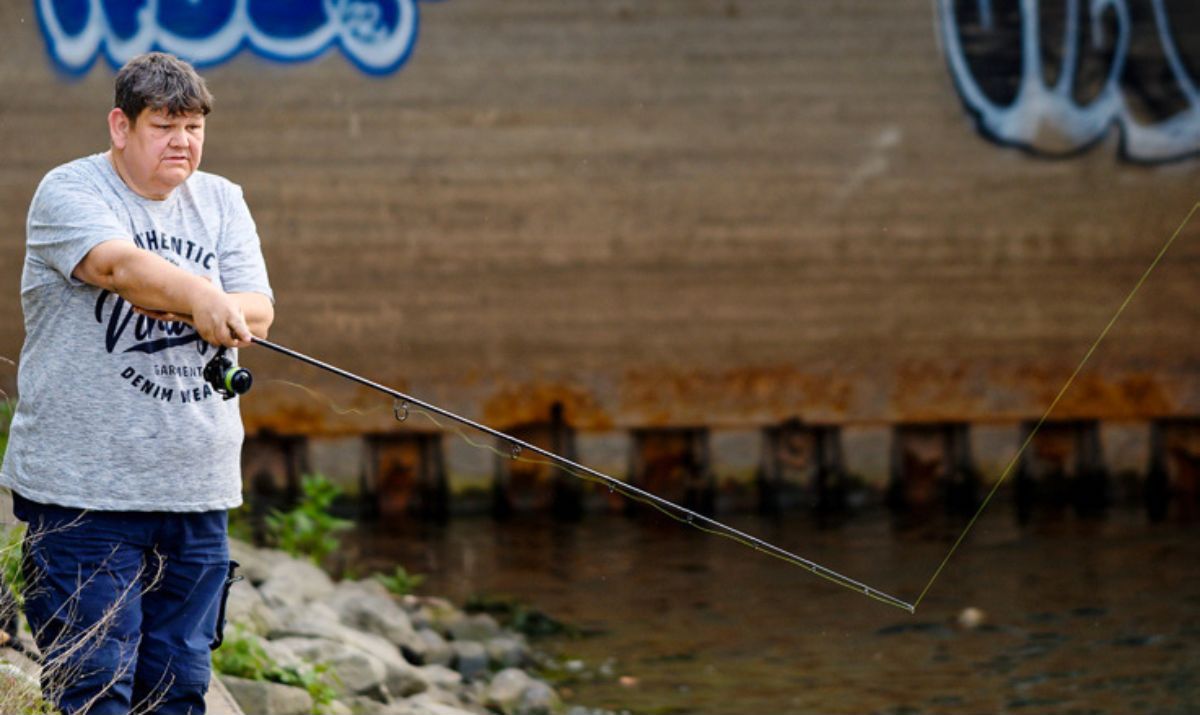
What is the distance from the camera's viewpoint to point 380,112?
9.16 meters

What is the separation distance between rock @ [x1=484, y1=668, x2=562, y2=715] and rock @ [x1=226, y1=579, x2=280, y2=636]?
0.84 meters

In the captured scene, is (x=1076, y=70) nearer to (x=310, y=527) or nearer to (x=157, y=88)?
(x=310, y=527)

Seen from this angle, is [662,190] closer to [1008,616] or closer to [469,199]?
[469,199]

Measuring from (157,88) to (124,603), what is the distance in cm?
95

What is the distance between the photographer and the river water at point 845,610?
254 inches

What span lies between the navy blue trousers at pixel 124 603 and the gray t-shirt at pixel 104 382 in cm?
6

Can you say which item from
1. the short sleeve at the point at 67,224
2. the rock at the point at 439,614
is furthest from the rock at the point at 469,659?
the short sleeve at the point at 67,224

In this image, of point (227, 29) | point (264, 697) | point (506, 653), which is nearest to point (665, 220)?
point (227, 29)

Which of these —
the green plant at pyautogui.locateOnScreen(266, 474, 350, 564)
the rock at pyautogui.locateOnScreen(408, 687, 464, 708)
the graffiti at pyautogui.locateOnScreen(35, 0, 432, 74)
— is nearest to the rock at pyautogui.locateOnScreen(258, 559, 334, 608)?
the green plant at pyautogui.locateOnScreen(266, 474, 350, 564)

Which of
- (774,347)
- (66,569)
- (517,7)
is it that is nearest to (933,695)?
(774,347)

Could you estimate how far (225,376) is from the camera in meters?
3.21

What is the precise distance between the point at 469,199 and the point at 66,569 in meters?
6.11

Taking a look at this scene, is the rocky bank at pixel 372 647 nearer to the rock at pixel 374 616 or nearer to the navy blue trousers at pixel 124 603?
the rock at pixel 374 616

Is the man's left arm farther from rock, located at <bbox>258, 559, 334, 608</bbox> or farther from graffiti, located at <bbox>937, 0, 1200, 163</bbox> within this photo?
graffiti, located at <bbox>937, 0, 1200, 163</bbox>
